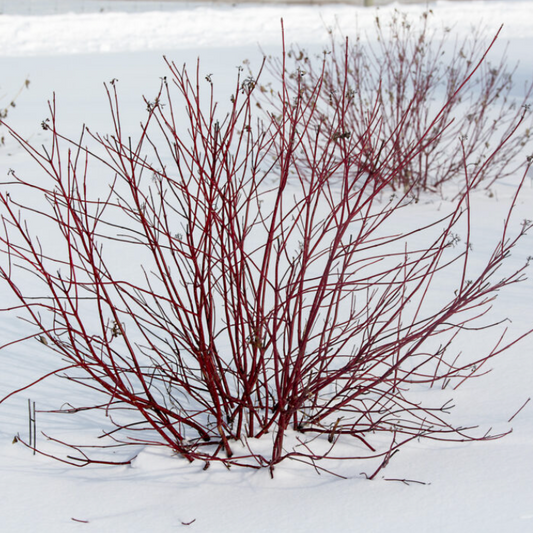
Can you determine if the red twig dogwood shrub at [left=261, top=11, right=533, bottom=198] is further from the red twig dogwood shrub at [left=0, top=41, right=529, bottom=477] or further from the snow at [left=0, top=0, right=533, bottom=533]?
the snow at [left=0, top=0, right=533, bottom=533]

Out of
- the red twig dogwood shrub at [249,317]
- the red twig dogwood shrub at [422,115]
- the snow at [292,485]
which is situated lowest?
the snow at [292,485]

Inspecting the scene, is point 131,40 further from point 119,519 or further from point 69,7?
point 119,519

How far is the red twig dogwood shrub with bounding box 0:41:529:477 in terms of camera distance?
199cm

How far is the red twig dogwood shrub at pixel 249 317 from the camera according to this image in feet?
6.54

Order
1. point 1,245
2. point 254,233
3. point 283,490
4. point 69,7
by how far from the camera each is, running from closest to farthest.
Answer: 1. point 283,490
2. point 1,245
3. point 254,233
4. point 69,7

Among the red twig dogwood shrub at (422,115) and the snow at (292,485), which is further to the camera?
the red twig dogwood shrub at (422,115)

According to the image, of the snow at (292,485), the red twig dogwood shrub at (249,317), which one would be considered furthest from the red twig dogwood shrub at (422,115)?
the snow at (292,485)

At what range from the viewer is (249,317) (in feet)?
6.93

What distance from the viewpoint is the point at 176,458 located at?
7.75 ft

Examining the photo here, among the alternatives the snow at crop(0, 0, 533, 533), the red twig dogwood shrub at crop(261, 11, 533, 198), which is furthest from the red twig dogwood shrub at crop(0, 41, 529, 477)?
the red twig dogwood shrub at crop(261, 11, 533, 198)

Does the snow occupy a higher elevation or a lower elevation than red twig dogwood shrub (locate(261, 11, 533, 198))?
lower

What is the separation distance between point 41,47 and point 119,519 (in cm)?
954

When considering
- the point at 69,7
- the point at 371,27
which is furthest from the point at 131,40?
the point at 371,27

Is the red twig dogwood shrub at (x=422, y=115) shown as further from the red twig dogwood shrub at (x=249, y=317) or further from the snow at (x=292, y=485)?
the snow at (x=292, y=485)
